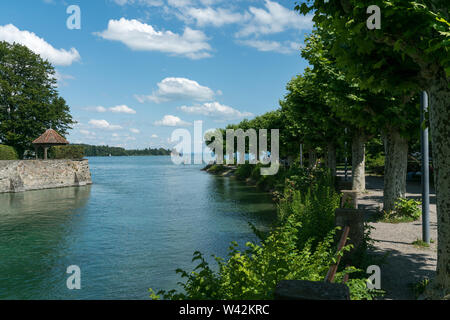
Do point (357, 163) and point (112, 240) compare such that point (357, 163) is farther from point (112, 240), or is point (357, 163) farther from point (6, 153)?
point (6, 153)

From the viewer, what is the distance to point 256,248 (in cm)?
584

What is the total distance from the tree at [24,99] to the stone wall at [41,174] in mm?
8732

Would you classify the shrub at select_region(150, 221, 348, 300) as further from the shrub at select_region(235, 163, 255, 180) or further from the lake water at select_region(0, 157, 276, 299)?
the shrub at select_region(235, 163, 255, 180)

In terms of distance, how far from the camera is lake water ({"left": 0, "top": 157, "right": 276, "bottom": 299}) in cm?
1055

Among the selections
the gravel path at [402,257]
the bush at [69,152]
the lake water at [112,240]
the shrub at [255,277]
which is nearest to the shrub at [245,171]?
the lake water at [112,240]

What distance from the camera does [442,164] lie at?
5828 millimetres

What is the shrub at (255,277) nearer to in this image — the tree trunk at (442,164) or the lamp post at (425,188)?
the tree trunk at (442,164)

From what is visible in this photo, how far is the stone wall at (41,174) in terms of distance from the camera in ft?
118

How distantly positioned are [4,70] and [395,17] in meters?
50.9

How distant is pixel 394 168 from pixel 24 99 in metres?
47.1

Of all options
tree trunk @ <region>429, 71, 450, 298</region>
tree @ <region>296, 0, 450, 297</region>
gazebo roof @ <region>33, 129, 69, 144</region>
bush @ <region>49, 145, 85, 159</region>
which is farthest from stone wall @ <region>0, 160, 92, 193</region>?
tree trunk @ <region>429, 71, 450, 298</region>

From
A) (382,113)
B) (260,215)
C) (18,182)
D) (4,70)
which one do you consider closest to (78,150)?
(18,182)
